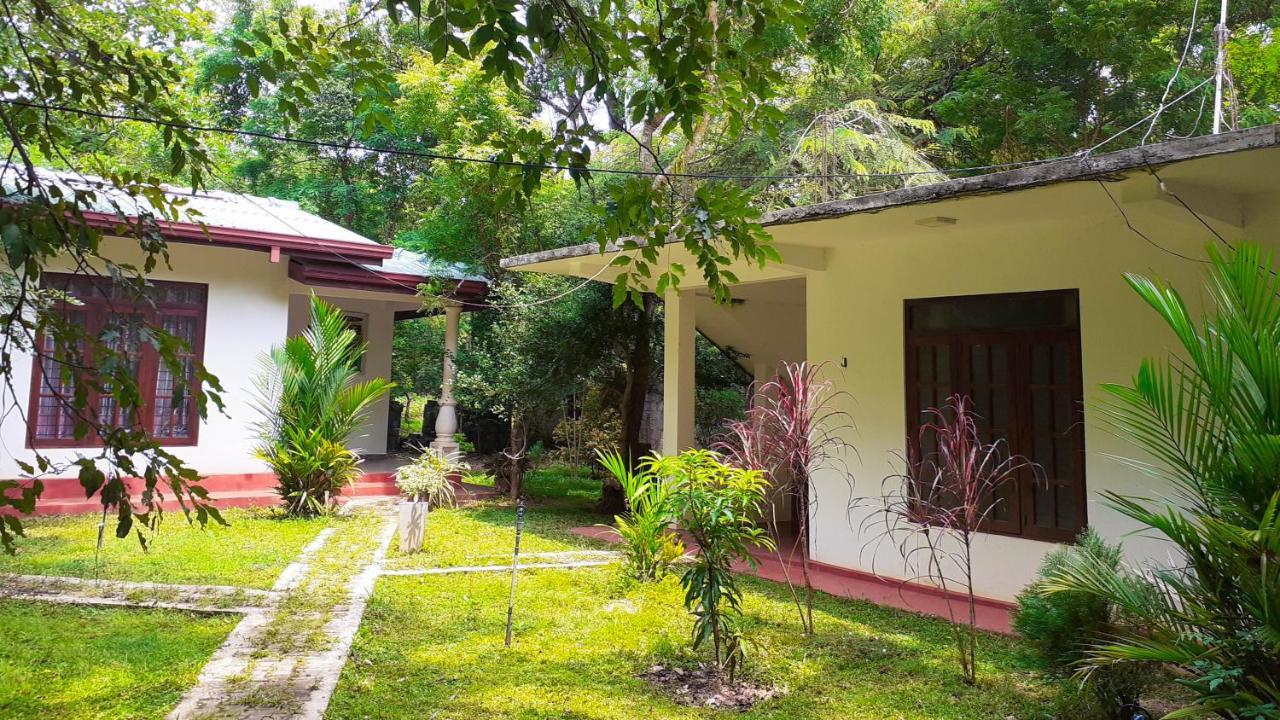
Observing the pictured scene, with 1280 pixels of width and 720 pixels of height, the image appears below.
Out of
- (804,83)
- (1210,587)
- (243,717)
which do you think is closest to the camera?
(1210,587)

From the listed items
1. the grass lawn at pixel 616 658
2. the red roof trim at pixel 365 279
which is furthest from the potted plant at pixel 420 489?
the red roof trim at pixel 365 279

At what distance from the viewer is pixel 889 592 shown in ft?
20.3

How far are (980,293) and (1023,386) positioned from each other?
29.5 inches

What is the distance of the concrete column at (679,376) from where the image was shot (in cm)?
862

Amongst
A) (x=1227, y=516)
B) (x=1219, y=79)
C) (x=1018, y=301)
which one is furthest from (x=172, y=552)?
(x=1219, y=79)

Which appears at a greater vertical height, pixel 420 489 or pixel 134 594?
pixel 420 489

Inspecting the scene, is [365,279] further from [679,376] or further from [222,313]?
[679,376]

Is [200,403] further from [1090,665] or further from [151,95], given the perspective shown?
[1090,665]

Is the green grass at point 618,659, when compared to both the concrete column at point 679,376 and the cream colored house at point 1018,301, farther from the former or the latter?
the concrete column at point 679,376

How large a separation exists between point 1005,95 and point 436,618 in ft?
38.5

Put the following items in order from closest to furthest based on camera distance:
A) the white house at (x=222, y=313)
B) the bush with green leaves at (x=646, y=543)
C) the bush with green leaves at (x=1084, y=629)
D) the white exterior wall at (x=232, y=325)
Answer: the bush with green leaves at (x=1084, y=629) < the bush with green leaves at (x=646, y=543) < the white house at (x=222, y=313) < the white exterior wall at (x=232, y=325)

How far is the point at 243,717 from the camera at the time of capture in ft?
11.5

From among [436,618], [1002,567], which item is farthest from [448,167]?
[1002,567]

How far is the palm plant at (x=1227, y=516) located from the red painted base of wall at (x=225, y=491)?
25.6ft
